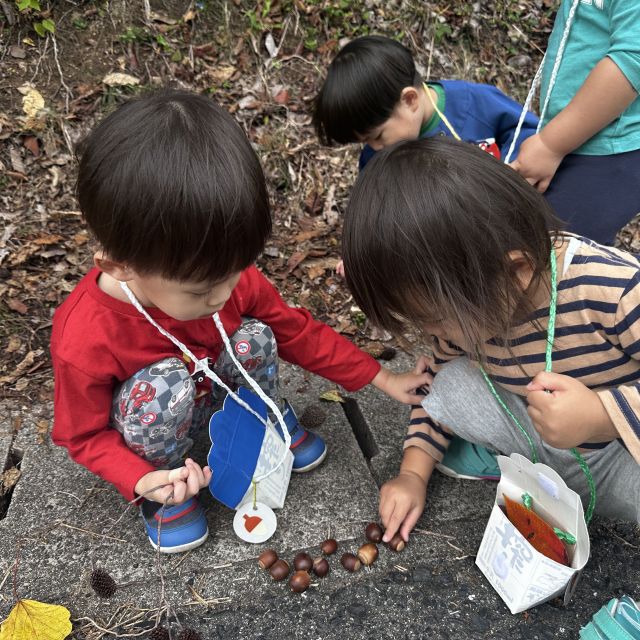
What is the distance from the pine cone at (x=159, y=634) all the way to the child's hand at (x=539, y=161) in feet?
6.18

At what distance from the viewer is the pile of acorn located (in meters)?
1.62

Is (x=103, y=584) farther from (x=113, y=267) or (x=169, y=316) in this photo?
(x=113, y=267)

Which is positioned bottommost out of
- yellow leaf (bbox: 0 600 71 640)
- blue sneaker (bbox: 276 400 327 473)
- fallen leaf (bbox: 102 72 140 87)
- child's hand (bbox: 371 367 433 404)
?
yellow leaf (bbox: 0 600 71 640)

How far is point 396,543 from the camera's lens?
1711 millimetres

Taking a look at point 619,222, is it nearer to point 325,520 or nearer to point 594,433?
point 594,433

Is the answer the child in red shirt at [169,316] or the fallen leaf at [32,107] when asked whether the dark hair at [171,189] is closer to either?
the child in red shirt at [169,316]

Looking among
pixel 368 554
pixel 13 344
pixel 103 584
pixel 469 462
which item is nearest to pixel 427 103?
pixel 469 462

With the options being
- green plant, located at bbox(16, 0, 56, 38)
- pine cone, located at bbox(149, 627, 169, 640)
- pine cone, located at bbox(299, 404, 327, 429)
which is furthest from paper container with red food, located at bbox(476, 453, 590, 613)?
green plant, located at bbox(16, 0, 56, 38)

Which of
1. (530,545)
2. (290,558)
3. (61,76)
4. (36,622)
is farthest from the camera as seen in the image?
(61,76)

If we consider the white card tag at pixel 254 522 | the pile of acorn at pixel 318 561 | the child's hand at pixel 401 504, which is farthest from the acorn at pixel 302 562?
the child's hand at pixel 401 504

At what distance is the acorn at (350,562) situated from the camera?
5.43 ft

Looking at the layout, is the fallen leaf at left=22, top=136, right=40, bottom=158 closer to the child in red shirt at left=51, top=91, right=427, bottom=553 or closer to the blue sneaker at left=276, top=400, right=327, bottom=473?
the child in red shirt at left=51, top=91, right=427, bottom=553

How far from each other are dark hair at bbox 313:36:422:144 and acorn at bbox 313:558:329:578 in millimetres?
1691

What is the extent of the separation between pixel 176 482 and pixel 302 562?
17.5 inches
